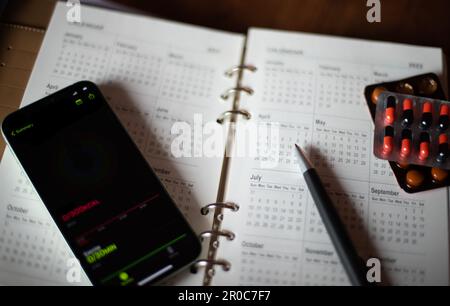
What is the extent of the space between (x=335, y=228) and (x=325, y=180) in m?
0.07

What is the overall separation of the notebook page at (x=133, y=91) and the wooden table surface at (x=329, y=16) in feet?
0.18

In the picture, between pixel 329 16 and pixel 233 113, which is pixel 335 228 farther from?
pixel 329 16

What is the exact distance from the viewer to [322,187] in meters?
0.55

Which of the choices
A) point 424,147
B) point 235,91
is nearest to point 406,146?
point 424,147

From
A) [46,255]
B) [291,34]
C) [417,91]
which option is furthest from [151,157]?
[417,91]

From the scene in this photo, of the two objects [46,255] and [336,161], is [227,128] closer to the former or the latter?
[336,161]

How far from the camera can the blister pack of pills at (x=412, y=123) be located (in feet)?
1.87

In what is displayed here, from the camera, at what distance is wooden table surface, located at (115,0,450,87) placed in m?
0.69

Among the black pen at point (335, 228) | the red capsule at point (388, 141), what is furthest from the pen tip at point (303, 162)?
the red capsule at point (388, 141)

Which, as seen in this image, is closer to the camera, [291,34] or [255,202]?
[255,202]

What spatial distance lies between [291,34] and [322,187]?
0.25 meters

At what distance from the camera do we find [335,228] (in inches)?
20.8

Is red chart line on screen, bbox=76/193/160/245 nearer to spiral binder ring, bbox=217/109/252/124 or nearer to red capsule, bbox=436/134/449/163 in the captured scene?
spiral binder ring, bbox=217/109/252/124

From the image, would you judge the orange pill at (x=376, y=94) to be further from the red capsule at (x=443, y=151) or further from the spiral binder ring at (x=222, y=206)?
the spiral binder ring at (x=222, y=206)
